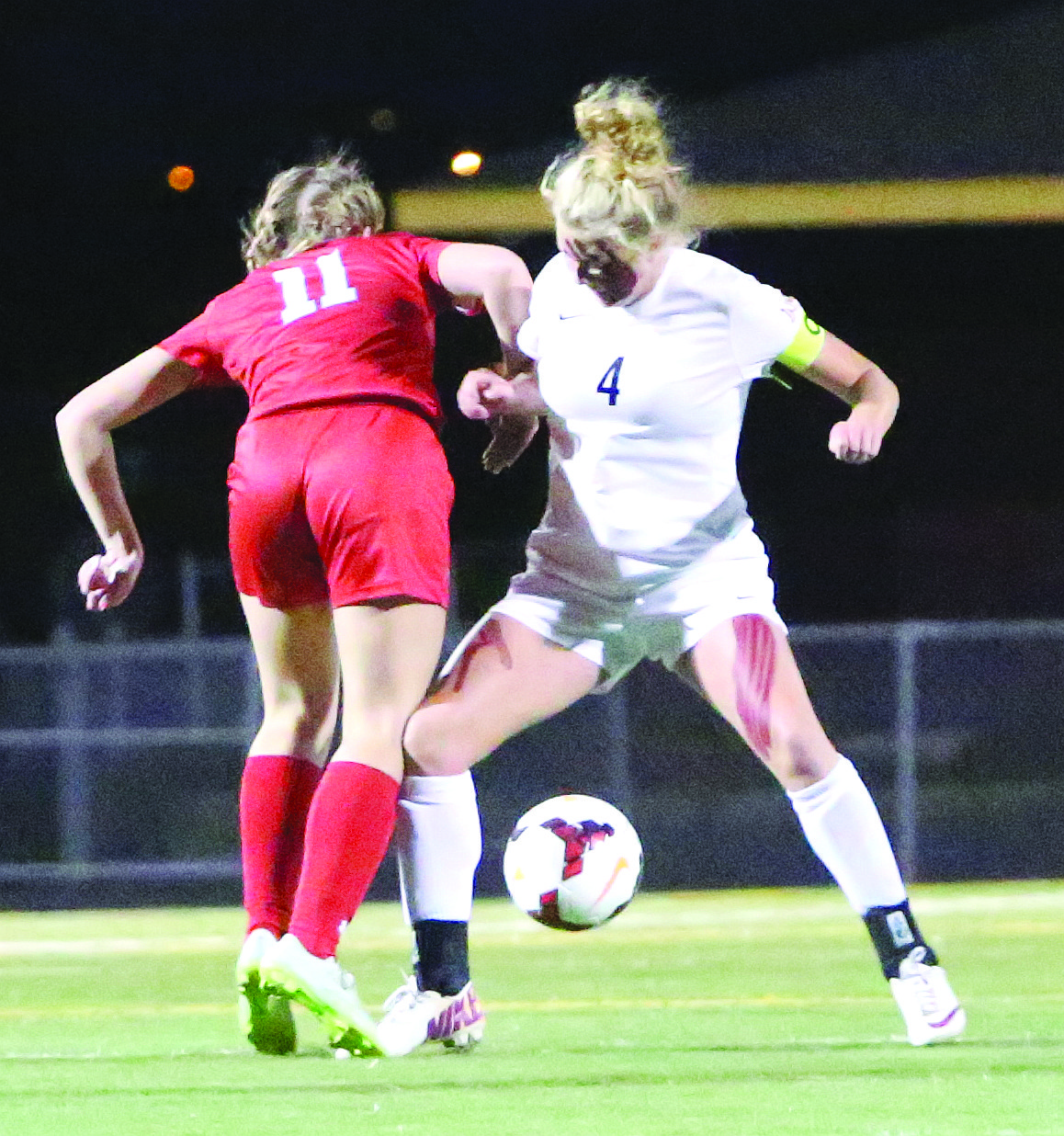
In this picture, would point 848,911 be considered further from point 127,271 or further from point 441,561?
point 127,271

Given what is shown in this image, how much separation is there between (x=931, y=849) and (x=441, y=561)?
8183mm

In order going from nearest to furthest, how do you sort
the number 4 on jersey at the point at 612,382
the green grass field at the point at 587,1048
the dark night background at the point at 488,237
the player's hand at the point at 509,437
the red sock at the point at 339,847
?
the green grass field at the point at 587,1048
the red sock at the point at 339,847
the number 4 on jersey at the point at 612,382
the player's hand at the point at 509,437
the dark night background at the point at 488,237

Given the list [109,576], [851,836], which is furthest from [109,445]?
[851,836]

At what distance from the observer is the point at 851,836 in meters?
4.51

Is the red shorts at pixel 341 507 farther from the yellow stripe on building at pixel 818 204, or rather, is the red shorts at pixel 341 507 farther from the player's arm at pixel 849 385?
the yellow stripe on building at pixel 818 204

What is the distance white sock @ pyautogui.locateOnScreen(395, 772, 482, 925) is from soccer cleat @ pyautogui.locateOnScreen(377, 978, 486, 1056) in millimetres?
153

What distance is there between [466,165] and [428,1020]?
887 cm

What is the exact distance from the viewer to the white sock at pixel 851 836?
4500 mm

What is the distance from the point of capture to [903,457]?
64.1 ft

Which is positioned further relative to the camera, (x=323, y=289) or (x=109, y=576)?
(x=109, y=576)

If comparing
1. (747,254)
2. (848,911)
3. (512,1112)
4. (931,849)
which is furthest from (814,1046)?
(747,254)

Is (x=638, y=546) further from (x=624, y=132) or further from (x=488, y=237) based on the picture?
(x=488, y=237)

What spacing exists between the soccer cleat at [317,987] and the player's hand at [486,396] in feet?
3.70

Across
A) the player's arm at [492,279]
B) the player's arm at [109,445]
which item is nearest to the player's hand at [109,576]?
the player's arm at [109,445]
